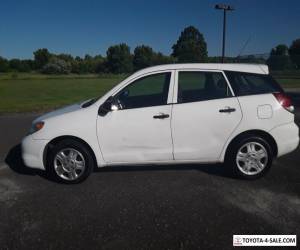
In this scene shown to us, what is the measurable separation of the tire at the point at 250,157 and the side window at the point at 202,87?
0.76 m

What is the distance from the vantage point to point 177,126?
14.7 feet

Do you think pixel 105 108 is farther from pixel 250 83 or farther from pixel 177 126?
pixel 250 83

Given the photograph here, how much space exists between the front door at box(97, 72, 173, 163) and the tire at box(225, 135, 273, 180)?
93cm

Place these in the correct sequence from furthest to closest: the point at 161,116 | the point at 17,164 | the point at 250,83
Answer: the point at 17,164 < the point at 250,83 < the point at 161,116

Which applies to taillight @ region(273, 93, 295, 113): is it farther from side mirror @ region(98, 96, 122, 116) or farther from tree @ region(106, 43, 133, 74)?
tree @ region(106, 43, 133, 74)

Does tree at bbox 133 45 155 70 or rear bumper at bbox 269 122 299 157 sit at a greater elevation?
tree at bbox 133 45 155 70

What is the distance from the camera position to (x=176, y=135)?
14.8 ft

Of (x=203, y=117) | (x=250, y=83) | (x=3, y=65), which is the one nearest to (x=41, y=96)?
(x=203, y=117)

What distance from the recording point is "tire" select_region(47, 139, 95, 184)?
4.53 m

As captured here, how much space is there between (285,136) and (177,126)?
5.37 feet

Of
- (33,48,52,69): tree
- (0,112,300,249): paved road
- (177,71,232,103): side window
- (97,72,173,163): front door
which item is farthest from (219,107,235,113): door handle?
(33,48,52,69): tree

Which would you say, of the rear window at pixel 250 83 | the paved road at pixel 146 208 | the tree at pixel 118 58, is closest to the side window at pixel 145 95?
the rear window at pixel 250 83

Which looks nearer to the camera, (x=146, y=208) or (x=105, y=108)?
(x=146, y=208)

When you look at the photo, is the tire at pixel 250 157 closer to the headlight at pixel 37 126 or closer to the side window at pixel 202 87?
the side window at pixel 202 87
